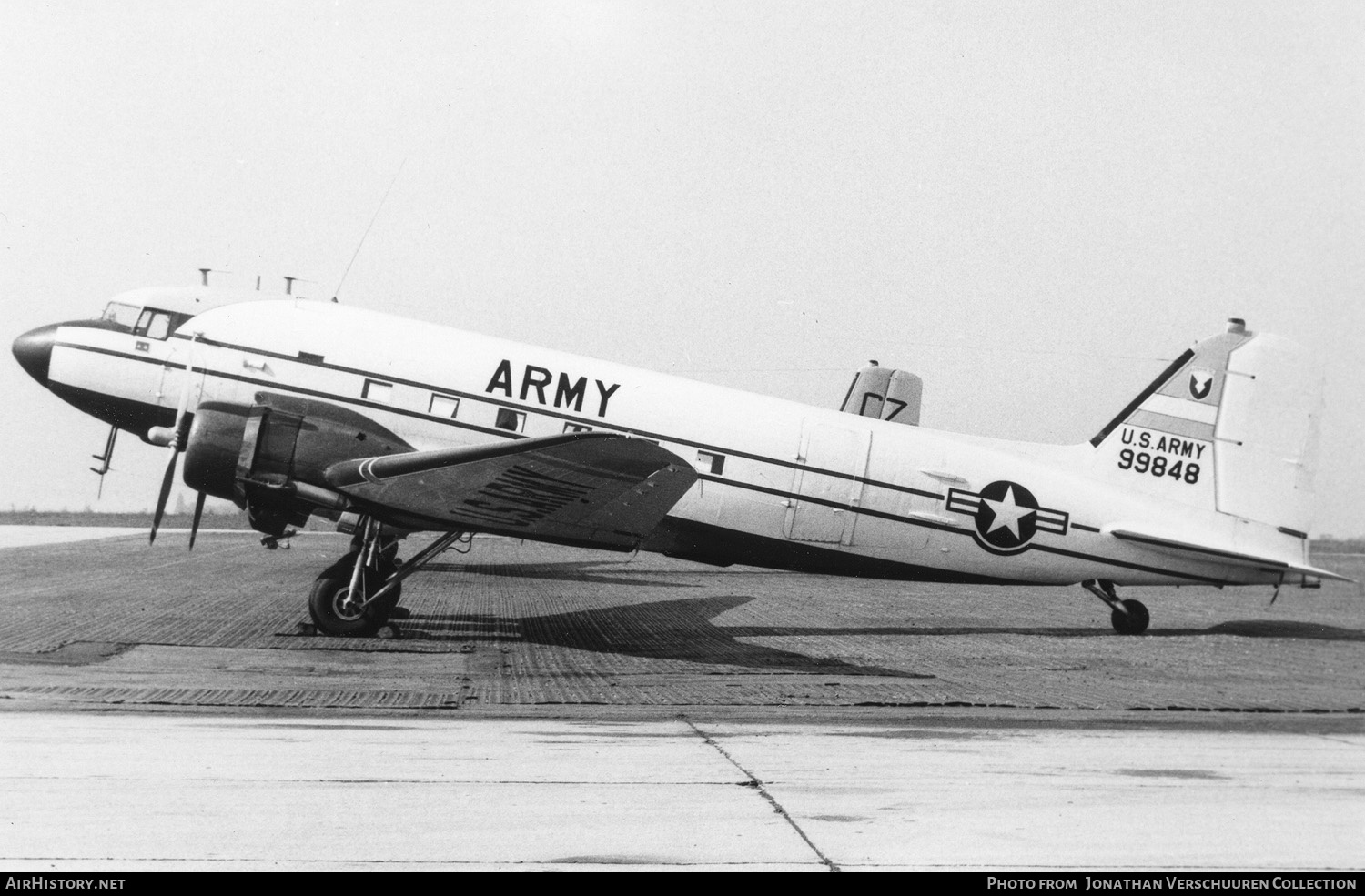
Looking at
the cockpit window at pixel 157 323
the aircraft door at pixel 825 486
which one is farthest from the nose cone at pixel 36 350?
the aircraft door at pixel 825 486

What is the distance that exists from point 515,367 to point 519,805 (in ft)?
28.1

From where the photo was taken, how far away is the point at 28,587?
1655cm

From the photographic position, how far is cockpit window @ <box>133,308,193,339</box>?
13531mm

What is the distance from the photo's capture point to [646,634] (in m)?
13.9

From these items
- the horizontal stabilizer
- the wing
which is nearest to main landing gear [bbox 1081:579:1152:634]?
the horizontal stabilizer

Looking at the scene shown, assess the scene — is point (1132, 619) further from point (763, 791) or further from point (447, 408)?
point (763, 791)

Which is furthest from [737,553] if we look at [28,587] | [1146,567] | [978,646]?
[28,587]

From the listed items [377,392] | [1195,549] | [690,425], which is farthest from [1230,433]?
[377,392]

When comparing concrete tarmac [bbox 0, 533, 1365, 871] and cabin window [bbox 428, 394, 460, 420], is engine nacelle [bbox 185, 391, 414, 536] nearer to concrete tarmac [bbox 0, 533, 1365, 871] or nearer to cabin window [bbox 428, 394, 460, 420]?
cabin window [bbox 428, 394, 460, 420]

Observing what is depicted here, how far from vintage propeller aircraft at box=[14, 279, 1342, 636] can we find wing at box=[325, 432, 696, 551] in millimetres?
34

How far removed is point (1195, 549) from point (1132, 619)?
4.13 feet

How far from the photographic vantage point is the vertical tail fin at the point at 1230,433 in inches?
566

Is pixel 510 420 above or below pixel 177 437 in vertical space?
above

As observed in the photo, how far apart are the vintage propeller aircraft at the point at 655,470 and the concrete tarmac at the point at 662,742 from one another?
3.40ft
